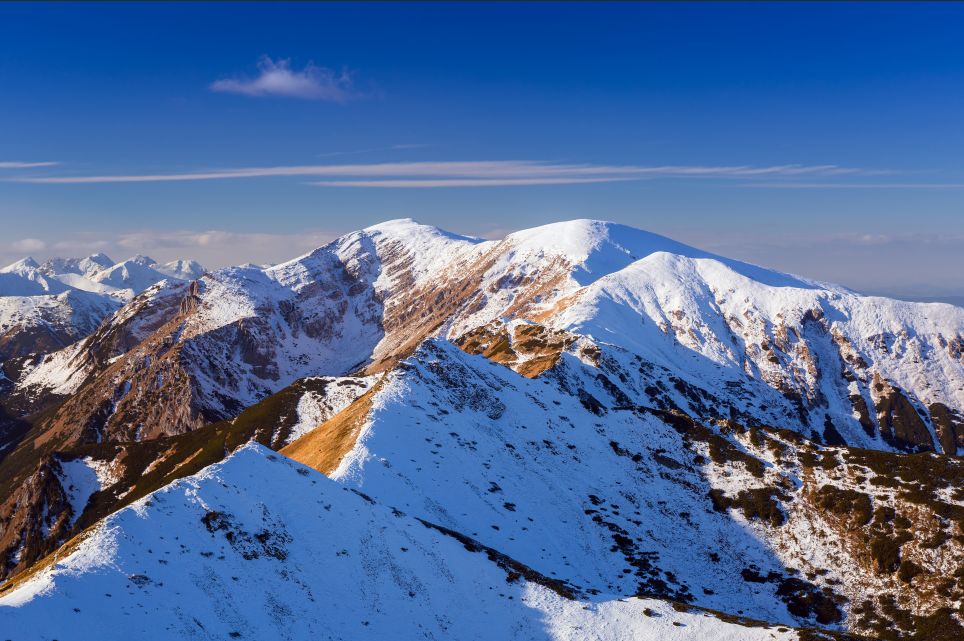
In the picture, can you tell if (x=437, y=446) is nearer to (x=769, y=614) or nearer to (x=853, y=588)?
(x=769, y=614)

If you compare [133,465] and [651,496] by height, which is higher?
[651,496]

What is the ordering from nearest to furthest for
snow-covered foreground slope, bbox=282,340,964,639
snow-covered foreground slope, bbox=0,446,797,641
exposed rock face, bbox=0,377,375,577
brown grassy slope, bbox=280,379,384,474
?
snow-covered foreground slope, bbox=0,446,797,641 < snow-covered foreground slope, bbox=282,340,964,639 < brown grassy slope, bbox=280,379,384,474 < exposed rock face, bbox=0,377,375,577

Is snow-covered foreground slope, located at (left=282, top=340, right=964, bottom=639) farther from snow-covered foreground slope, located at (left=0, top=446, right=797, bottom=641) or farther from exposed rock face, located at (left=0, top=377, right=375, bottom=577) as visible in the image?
exposed rock face, located at (left=0, top=377, right=375, bottom=577)

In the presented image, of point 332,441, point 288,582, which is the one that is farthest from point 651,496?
point 288,582

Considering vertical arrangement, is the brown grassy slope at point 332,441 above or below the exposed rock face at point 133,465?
above

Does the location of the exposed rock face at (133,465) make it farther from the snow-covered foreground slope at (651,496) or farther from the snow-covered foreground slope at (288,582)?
the snow-covered foreground slope at (288,582)

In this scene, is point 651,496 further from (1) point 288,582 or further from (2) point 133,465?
(2) point 133,465

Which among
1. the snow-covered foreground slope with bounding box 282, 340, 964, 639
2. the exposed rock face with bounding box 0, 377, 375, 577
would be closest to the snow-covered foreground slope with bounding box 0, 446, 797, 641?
the snow-covered foreground slope with bounding box 282, 340, 964, 639

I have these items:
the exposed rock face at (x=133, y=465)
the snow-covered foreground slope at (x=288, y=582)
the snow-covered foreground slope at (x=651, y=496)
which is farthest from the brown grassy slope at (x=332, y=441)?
the exposed rock face at (x=133, y=465)

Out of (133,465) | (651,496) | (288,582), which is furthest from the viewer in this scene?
(133,465)
